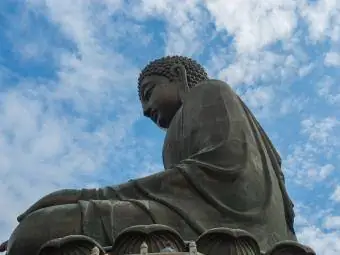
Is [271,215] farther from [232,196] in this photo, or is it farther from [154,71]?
[154,71]

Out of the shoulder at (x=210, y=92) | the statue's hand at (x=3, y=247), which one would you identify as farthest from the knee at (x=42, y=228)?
the shoulder at (x=210, y=92)

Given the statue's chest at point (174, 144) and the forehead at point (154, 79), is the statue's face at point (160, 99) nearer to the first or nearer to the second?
the forehead at point (154, 79)

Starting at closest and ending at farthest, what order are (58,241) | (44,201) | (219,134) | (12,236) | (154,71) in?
(58,241) < (12,236) < (44,201) < (219,134) < (154,71)

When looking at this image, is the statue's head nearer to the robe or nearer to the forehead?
the forehead

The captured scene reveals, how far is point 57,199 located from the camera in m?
5.76

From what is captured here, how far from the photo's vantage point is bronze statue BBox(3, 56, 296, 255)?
214 inches

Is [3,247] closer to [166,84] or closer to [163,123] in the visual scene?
[163,123]

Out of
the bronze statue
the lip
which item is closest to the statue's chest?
the bronze statue

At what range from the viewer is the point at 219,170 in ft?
19.9

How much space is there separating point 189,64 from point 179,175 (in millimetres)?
2567

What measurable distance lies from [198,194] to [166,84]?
2290 mm

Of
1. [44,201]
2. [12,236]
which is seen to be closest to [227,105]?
[44,201]

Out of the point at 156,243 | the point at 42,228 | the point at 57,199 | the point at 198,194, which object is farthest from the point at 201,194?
the point at 156,243

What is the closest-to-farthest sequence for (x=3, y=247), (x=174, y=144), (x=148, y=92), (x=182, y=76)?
(x=3, y=247)
(x=174, y=144)
(x=182, y=76)
(x=148, y=92)
